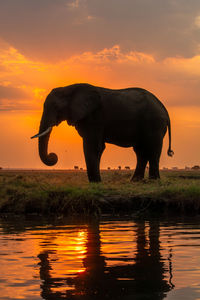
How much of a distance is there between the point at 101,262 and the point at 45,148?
12.0 m

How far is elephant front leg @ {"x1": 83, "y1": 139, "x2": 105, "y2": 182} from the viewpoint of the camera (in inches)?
744

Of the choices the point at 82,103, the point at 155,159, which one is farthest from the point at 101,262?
the point at 155,159

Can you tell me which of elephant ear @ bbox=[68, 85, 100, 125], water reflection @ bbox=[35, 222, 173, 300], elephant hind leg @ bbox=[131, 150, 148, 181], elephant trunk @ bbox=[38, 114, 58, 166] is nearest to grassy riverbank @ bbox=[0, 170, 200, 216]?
elephant trunk @ bbox=[38, 114, 58, 166]

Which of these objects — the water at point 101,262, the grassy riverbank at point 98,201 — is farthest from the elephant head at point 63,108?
the water at point 101,262

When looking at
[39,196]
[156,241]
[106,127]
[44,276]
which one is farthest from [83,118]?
[44,276]

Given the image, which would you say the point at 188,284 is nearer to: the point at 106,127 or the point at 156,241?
the point at 156,241

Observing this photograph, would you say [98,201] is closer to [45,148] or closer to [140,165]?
[45,148]

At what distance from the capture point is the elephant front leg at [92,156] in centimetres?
1891

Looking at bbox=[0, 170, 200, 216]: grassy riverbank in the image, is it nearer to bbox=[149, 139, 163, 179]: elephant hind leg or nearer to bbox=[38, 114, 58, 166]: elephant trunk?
bbox=[38, 114, 58, 166]: elephant trunk

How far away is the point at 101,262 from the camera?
7449 mm

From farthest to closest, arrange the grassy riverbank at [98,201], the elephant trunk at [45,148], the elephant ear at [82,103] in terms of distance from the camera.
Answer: the elephant trunk at [45,148], the elephant ear at [82,103], the grassy riverbank at [98,201]

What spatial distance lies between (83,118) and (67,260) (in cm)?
1157

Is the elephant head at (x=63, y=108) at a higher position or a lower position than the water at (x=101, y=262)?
higher

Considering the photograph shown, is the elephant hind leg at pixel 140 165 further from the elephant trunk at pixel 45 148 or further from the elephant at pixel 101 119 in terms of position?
the elephant trunk at pixel 45 148
